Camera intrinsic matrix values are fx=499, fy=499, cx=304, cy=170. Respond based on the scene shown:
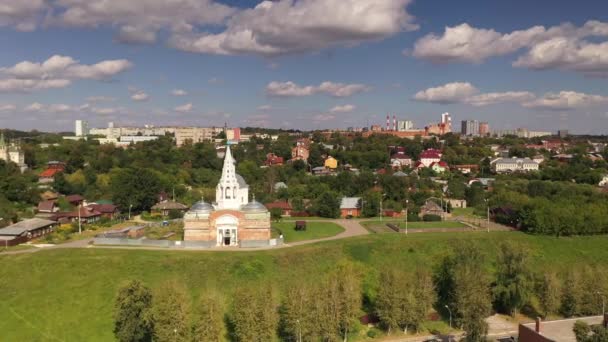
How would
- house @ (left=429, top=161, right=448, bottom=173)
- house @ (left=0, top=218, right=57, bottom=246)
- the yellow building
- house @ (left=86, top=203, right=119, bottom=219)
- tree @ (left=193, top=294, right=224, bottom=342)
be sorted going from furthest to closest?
1. the yellow building
2. house @ (left=429, top=161, right=448, bottom=173)
3. house @ (left=86, top=203, right=119, bottom=219)
4. house @ (left=0, top=218, right=57, bottom=246)
5. tree @ (left=193, top=294, right=224, bottom=342)

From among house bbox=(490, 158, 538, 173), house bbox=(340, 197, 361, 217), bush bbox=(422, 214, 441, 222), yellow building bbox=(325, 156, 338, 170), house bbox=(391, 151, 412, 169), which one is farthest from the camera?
house bbox=(391, 151, 412, 169)

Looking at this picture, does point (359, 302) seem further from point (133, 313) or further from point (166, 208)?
point (166, 208)

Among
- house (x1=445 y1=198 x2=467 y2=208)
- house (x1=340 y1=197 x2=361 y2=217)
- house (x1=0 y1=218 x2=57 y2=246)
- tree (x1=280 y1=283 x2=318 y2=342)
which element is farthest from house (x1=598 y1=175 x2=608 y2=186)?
house (x1=0 y1=218 x2=57 y2=246)

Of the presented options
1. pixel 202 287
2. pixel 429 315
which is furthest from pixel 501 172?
pixel 202 287

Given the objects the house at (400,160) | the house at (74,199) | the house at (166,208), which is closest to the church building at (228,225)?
the house at (166,208)

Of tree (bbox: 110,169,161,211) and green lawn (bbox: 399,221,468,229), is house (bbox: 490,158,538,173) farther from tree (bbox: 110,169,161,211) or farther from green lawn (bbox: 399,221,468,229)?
tree (bbox: 110,169,161,211)

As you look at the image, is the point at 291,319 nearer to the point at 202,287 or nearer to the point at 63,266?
the point at 202,287
